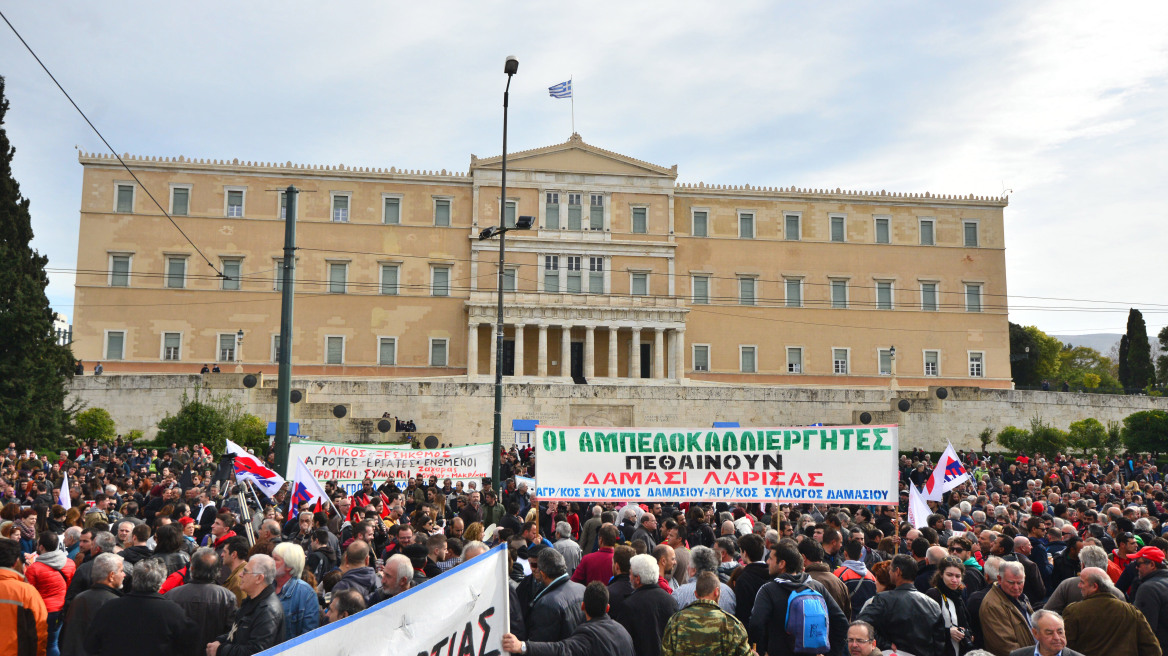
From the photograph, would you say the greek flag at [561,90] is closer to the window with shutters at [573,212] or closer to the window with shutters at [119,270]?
the window with shutters at [573,212]

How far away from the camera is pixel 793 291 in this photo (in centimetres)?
4866

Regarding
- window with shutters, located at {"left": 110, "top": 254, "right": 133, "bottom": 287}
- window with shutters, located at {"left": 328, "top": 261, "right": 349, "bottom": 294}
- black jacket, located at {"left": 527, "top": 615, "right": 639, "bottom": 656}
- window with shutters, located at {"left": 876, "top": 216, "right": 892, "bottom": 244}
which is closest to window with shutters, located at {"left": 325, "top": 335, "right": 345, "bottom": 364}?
window with shutters, located at {"left": 328, "top": 261, "right": 349, "bottom": 294}

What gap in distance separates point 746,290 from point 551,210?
424 inches

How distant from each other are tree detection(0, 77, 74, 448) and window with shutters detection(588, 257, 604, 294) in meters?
24.6

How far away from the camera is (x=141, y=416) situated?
114ft

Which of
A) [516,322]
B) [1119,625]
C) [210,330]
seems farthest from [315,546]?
[210,330]

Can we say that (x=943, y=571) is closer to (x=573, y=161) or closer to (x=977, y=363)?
(x=573, y=161)

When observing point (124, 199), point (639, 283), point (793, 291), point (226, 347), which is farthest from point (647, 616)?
point (124, 199)

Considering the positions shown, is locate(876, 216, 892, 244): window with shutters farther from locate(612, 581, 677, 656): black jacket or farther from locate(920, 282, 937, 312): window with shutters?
locate(612, 581, 677, 656): black jacket

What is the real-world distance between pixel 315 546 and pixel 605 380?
3202 cm

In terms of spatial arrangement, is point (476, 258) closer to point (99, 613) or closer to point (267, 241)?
point (267, 241)

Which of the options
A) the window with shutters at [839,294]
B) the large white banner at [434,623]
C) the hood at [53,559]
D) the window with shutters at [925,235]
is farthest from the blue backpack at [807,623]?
→ the window with shutters at [925,235]

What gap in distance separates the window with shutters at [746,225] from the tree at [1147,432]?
65.5ft

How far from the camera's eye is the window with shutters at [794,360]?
48.2m
